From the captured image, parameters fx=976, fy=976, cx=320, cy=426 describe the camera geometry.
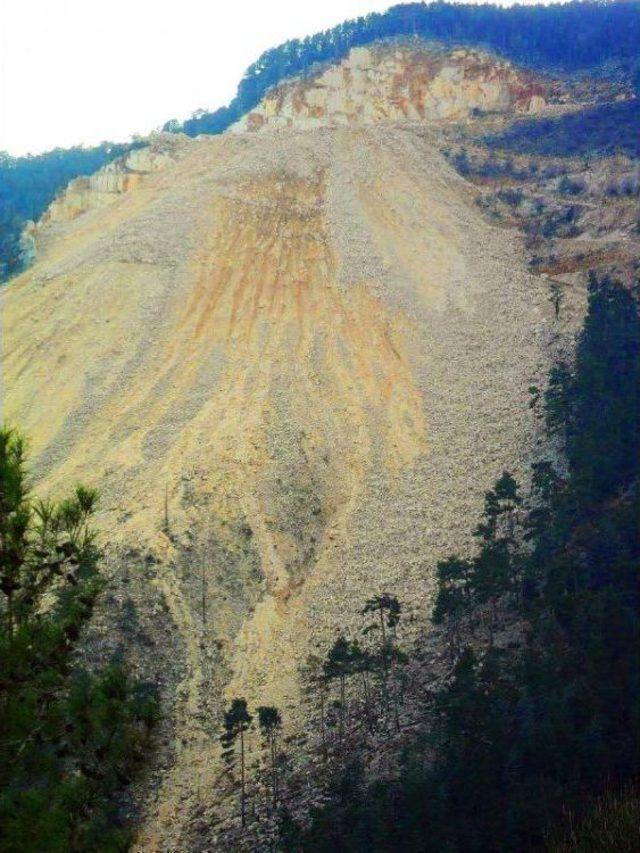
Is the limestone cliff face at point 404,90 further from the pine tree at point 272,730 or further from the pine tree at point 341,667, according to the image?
the pine tree at point 272,730

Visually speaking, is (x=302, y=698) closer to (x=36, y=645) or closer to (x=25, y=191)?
(x=36, y=645)

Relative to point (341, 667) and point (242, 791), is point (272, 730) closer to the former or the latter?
point (242, 791)

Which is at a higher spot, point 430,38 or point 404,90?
point 430,38

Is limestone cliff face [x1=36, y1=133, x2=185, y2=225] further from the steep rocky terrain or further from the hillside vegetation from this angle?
the hillside vegetation

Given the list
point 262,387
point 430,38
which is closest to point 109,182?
point 262,387

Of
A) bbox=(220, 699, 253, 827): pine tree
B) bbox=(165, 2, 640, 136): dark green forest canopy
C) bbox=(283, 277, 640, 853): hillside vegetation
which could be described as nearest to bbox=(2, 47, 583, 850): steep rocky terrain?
bbox=(220, 699, 253, 827): pine tree

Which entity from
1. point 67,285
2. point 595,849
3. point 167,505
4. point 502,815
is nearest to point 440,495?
point 167,505
